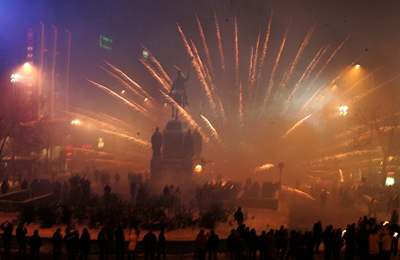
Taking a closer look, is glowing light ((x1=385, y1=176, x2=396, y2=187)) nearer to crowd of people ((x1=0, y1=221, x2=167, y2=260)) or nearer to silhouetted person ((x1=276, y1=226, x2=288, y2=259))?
silhouetted person ((x1=276, y1=226, x2=288, y2=259))

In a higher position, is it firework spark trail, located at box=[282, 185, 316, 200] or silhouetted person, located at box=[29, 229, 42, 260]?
firework spark trail, located at box=[282, 185, 316, 200]

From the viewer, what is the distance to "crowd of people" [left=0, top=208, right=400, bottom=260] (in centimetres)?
1756

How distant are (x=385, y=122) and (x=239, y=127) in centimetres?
2677

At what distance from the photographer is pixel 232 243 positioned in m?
18.0

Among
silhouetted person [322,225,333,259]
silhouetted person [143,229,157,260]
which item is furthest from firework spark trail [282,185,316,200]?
silhouetted person [143,229,157,260]

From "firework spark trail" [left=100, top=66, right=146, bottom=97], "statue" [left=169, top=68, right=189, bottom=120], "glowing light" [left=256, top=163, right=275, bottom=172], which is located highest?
"firework spark trail" [left=100, top=66, right=146, bottom=97]

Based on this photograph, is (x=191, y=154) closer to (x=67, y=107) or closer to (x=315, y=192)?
(x=315, y=192)

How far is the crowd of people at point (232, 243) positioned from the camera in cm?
1756

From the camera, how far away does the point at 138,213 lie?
2580 cm

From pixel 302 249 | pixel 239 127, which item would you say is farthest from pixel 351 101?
pixel 302 249

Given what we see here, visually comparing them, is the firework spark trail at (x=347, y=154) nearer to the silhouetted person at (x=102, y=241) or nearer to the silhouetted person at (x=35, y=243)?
the silhouetted person at (x=102, y=241)

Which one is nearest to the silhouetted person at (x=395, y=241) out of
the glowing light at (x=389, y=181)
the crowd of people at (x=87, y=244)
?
the crowd of people at (x=87, y=244)

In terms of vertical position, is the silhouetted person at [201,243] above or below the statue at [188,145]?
below

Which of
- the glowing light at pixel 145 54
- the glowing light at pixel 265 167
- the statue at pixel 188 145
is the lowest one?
the glowing light at pixel 265 167
